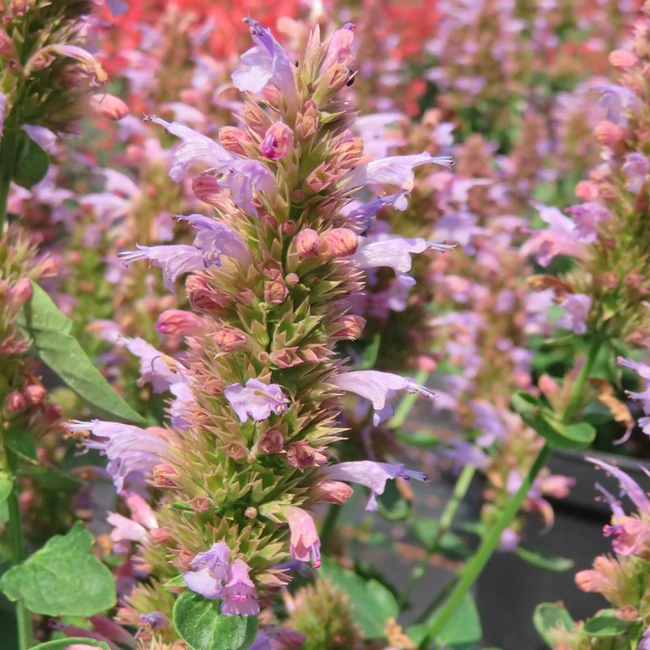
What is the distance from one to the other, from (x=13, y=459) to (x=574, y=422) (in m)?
0.84

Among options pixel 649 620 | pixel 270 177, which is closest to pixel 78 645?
pixel 270 177

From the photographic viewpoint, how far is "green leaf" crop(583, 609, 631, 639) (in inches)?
33.3

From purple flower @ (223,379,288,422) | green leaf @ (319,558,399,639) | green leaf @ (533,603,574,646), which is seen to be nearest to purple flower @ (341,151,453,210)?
purple flower @ (223,379,288,422)

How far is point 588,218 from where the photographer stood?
1.12m

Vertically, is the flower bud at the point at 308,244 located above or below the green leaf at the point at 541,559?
above

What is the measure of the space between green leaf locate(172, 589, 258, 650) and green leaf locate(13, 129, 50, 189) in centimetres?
56

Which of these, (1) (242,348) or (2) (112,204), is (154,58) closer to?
(2) (112,204)

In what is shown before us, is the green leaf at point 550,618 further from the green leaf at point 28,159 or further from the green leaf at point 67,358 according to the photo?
the green leaf at point 28,159

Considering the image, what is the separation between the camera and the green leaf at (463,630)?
4.46ft

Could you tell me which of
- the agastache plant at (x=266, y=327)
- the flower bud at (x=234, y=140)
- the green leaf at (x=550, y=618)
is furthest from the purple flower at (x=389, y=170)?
the green leaf at (x=550, y=618)

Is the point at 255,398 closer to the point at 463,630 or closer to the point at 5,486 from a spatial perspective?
the point at 5,486

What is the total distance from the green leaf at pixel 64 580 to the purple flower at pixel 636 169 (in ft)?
2.78

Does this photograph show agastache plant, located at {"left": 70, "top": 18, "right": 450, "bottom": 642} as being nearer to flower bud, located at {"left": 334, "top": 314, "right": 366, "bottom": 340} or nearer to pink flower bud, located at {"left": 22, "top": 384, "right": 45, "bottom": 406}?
flower bud, located at {"left": 334, "top": 314, "right": 366, "bottom": 340}

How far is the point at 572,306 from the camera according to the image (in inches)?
45.1
